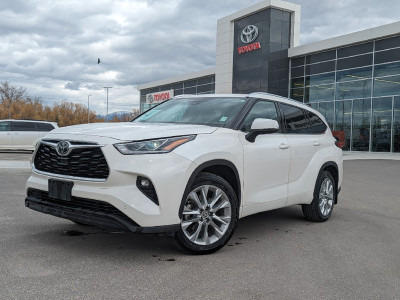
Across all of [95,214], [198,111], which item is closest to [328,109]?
[198,111]

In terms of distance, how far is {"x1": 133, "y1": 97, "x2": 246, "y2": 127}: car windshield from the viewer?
15.1 feet

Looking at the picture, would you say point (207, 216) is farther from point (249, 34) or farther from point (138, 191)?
point (249, 34)

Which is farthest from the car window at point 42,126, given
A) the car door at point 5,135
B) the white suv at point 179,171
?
the white suv at point 179,171

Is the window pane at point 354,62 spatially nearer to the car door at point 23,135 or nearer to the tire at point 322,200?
the car door at point 23,135

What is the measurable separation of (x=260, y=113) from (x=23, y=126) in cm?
1852

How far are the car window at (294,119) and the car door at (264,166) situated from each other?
0.76 ft

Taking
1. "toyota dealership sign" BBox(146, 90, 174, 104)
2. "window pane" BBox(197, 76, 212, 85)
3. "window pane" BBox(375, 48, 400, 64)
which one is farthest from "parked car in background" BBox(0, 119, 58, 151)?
"toyota dealership sign" BBox(146, 90, 174, 104)

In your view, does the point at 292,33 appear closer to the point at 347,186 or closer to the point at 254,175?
the point at 347,186

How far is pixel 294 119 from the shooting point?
5582 mm

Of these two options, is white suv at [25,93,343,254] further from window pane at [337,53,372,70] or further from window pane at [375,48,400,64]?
window pane at [337,53,372,70]

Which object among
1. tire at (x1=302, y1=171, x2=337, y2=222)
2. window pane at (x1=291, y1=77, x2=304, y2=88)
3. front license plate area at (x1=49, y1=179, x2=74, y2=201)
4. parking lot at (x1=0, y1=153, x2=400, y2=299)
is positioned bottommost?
parking lot at (x1=0, y1=153, x2=400, y2=299)

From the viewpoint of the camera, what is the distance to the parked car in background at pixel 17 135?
2045 centimetres

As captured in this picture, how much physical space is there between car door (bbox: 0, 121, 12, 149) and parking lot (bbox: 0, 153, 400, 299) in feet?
53.3

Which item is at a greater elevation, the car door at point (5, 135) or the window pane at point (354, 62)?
the window pane at point (354, 62)
